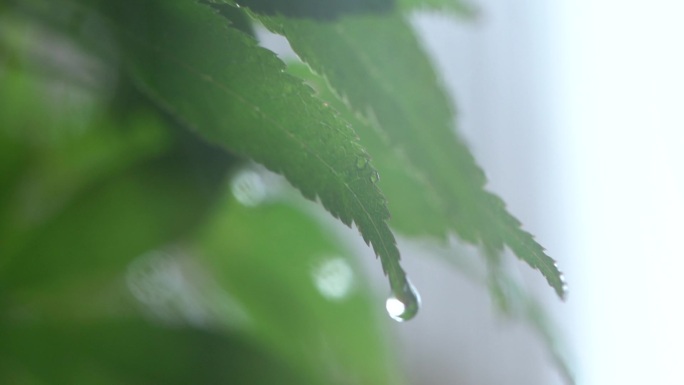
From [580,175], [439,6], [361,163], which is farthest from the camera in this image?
[580,175]

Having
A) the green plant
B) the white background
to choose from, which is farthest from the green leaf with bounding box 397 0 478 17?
the white background

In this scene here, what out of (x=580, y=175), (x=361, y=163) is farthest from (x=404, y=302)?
(x=580, y=175)

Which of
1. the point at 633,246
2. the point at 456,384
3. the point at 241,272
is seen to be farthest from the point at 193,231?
the point at 456,384

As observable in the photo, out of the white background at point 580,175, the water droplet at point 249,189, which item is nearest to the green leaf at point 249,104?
the water droplet at point 249,189

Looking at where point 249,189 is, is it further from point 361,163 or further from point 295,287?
point 361,163

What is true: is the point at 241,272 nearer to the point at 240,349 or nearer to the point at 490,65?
the point at 240,349

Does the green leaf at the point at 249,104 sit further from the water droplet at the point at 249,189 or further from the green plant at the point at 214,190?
the water droplet at the point at 249,189

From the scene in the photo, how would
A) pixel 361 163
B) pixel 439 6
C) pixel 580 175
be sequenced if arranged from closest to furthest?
pixel 361 163, pixel 439 6, pixel 580 175
